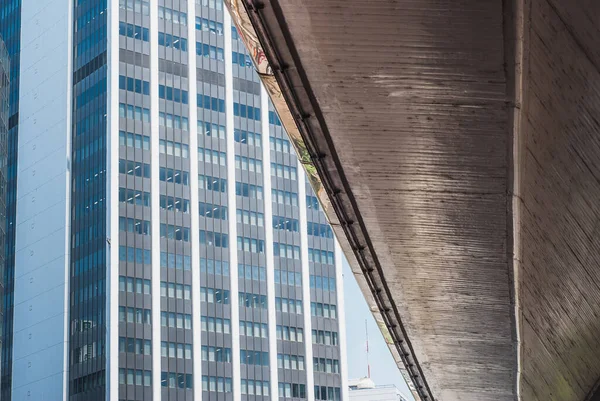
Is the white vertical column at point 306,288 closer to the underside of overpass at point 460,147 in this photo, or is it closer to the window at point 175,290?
the window at point 175,290

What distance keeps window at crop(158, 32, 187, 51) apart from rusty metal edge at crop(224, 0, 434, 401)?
110605 millimetres

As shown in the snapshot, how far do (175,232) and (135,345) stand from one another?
530 inches

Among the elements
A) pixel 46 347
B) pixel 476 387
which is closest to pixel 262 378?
pixel 46 347

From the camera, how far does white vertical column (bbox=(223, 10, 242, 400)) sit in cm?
12338

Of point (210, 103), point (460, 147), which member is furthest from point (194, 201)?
point (460, 147)

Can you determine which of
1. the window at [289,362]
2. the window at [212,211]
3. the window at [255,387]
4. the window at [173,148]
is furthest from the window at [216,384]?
the window at [173,148]

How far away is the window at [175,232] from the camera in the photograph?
12138 cm

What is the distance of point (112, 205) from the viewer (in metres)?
118

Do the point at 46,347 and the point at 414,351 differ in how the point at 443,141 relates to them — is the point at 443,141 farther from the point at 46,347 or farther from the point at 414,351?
the point at 46,347

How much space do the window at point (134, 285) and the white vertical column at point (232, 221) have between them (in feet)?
36.1

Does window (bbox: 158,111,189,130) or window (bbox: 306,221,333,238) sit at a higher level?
window (bbox: 158,111,189,130)

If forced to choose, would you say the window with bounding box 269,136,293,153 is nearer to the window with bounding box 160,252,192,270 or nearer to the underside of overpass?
the window with bounding box 160,252,192,270

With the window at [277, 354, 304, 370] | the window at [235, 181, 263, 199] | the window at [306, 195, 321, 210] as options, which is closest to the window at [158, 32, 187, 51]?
the window at [235, 181, 263, 199]

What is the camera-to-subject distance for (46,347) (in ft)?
403
